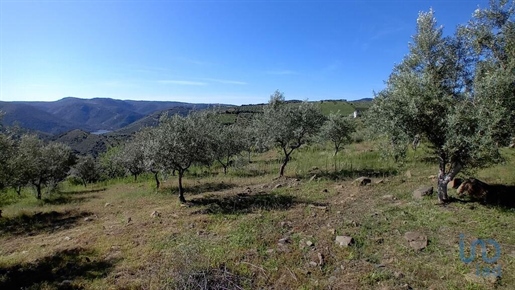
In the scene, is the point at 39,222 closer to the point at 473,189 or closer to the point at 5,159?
the point at 5,159

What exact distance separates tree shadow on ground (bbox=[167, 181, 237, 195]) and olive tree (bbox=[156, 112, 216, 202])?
15.1ft

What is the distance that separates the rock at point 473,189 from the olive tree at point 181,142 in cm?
1420

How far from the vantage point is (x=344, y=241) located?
9.96m

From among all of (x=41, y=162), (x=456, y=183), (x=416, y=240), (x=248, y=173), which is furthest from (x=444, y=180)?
(x=41, y=162)

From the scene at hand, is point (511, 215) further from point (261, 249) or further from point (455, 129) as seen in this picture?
point (261, 249)

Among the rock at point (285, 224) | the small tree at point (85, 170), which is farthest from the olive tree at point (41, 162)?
the rock at point (285, 224)

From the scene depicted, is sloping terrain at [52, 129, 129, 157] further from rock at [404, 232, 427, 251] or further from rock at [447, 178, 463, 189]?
rock at [404, 232, 427, 251]

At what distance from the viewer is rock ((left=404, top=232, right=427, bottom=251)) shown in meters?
9.23

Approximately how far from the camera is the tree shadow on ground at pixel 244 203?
15352 mm

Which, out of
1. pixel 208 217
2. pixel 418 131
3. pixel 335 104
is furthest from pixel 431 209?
pixel 335 104

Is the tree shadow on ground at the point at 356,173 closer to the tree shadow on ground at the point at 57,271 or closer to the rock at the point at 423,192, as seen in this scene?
the rock at the point at 423,192

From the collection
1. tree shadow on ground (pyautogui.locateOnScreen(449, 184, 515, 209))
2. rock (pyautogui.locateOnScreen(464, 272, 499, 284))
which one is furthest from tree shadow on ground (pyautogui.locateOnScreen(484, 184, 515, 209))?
rock (pyautogui.locateOnScreen(464, 272, 499, 284))

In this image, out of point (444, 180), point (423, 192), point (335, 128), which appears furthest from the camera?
point (335, 128)

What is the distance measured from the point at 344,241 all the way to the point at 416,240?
2337 mm
